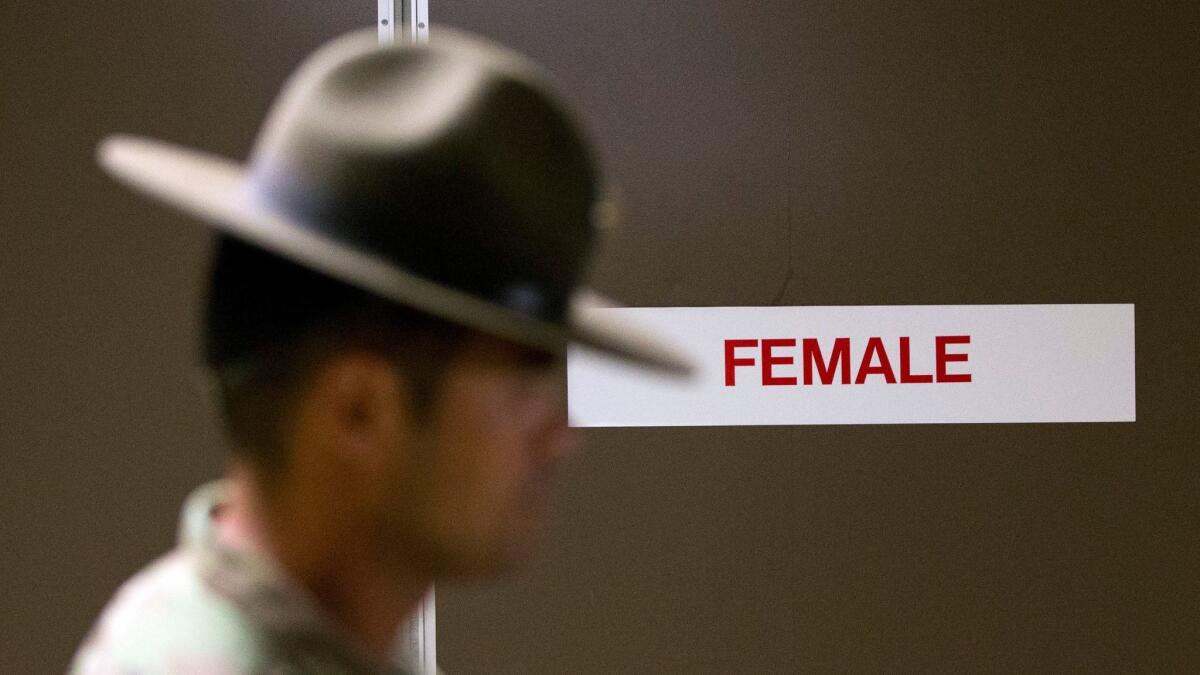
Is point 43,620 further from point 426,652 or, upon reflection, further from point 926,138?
point 926,138

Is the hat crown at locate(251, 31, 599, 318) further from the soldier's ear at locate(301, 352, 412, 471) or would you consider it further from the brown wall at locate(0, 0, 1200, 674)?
the brown wall at locate(0, 0, 1200, 674)

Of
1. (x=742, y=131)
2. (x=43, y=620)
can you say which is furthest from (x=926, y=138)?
(x=43, y=620)

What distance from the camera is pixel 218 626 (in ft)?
2.33

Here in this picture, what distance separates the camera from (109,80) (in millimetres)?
2479

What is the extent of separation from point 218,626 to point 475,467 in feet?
0.52

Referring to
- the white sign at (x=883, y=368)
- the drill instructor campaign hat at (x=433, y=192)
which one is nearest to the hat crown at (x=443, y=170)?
the drill instructor campaign hat at (x=433, y=192)

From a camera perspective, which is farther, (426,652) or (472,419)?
(426,652)

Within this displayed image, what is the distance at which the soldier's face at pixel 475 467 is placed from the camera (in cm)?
73

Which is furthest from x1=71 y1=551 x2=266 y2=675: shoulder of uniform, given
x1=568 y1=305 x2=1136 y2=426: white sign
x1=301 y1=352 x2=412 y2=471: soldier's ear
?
x1=568 y1=305 x2=1136 y2=426: white sign

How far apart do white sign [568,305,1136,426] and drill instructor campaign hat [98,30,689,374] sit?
1717 millimetres

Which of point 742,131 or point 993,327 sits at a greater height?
point 742,131

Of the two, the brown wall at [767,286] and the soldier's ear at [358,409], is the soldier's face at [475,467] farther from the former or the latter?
the brown wall at [767,286]

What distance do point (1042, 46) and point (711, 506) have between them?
1.03 m

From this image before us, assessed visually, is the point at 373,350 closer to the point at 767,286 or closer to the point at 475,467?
the point at 475,467
